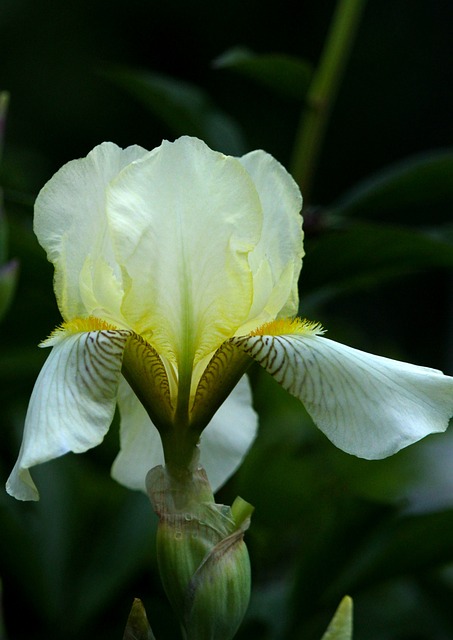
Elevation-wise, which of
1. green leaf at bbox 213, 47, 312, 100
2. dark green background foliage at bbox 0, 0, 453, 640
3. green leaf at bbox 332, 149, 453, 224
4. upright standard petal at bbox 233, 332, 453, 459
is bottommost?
dark green background foliage at bbox 0, 0, 453, 640

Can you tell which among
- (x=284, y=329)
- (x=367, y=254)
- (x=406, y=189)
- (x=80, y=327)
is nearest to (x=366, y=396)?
(x=284, y=329)

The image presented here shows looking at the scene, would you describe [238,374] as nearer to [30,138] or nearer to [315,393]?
[315,393]

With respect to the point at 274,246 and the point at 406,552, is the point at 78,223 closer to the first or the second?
the point at 274,246

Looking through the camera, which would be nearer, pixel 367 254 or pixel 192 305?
pixel 192 305

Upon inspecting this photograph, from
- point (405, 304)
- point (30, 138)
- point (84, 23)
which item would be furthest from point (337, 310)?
point (84, 23)

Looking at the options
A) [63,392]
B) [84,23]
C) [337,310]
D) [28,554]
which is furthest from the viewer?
[84,23]

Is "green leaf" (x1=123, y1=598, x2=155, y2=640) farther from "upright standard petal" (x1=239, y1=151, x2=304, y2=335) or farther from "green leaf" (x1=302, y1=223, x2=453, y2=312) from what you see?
"green leaf" (x1=302, y1=223, x2=453, y2=312)

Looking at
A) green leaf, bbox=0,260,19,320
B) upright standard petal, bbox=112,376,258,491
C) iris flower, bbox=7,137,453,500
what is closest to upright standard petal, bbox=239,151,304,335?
iris flower, bbox=7,137,453,500
